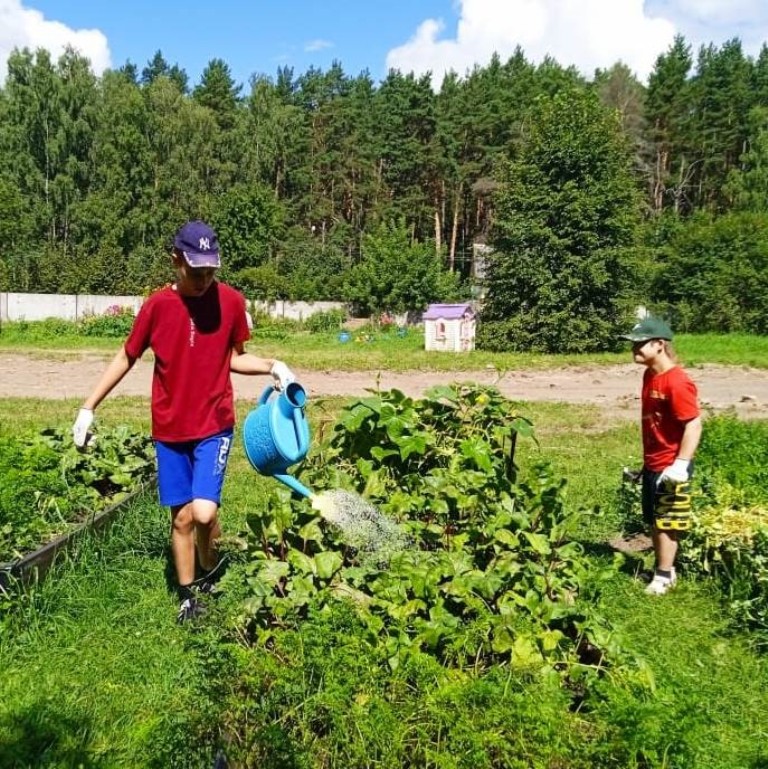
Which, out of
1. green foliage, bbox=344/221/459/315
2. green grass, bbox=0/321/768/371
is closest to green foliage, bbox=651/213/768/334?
green grass, bbox=0/321/768/371

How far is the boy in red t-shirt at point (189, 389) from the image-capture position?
3420mm

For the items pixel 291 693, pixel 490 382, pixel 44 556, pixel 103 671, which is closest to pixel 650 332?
pixel 291 693

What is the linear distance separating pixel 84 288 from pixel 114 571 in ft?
114

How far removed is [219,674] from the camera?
215cm

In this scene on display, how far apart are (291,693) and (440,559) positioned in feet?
2.22

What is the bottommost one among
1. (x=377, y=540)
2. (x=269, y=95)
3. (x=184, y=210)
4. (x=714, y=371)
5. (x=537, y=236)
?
(x=714, y=371)

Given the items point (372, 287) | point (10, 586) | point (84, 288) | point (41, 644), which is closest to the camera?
point (41, 644)

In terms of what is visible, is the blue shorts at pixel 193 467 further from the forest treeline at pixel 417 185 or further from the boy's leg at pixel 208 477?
the forest treeline at pixel 417 185

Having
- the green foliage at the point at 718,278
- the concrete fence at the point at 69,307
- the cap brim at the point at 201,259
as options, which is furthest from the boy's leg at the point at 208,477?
the concrete fence at the point at 69,307

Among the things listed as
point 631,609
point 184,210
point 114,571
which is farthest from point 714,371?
point 184,210

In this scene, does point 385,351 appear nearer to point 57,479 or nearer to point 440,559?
point 57,479

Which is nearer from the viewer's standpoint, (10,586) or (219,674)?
(219,674)

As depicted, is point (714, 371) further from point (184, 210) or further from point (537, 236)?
point (184, 210)

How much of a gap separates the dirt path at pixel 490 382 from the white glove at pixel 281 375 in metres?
7.27
